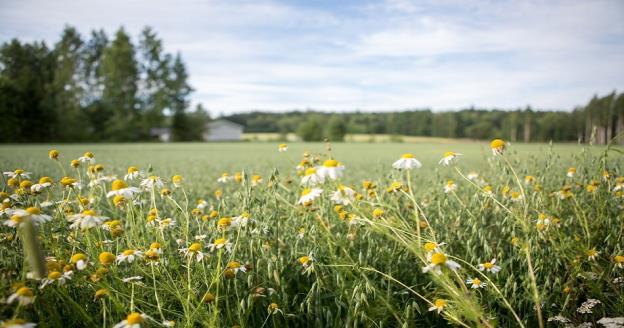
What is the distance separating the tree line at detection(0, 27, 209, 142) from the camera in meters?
38.1

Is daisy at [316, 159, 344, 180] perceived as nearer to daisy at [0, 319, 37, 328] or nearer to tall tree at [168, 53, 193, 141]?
daisy at [0, 319, 37, 328]

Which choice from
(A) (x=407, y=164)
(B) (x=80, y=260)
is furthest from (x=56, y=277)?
(A) (x=407, y=164)

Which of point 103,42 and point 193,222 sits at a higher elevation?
point 103,42

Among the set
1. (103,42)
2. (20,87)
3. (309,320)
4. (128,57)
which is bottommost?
(309,320)

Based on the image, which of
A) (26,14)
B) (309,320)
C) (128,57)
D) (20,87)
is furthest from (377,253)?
(128,57)

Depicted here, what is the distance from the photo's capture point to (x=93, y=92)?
54.1 metres

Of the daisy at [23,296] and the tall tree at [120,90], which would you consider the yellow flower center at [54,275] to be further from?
the tall tree at [120,90]

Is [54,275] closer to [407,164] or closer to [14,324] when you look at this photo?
[14,324]

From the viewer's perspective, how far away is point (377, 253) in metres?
2.73

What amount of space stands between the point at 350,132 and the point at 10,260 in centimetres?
9020

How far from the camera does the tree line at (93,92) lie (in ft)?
125

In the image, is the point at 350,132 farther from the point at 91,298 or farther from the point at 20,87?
the point at 91,298

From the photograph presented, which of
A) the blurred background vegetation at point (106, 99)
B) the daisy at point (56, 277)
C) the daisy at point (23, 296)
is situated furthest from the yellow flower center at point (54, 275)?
the blurred background vegetation at point (106, 99)

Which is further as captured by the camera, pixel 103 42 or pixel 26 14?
pixel 103 42
